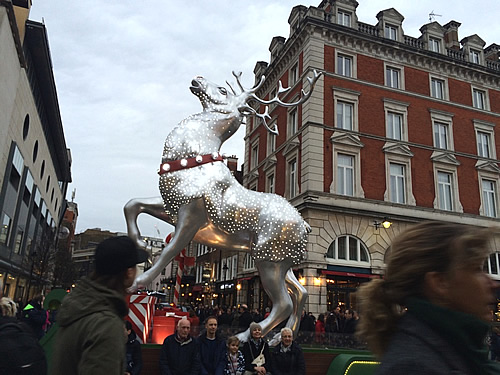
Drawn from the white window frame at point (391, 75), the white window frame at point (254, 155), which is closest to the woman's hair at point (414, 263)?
the white window frame at point (391, 75)

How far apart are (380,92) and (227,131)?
20.1 metres

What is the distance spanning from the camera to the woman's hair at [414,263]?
126 cm

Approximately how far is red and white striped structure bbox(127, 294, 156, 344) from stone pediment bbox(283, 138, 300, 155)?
17.6 meters

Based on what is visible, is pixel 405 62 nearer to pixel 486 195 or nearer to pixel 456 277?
pixel 486 195

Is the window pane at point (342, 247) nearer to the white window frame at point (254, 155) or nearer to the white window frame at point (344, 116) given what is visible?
the white window frame at point (344, 116)

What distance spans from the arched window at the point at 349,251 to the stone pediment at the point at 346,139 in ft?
16.3

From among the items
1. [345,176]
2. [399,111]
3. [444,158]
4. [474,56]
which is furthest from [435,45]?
[345,176]

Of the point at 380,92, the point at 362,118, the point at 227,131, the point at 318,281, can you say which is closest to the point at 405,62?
the point at 380,92

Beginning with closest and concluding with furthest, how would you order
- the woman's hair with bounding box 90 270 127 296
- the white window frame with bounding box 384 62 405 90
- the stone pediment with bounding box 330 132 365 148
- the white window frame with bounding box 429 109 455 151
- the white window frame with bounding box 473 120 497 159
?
the woman's hair with bounding box 90 270 127 296 → the stone pediment with bounding box 330 132 365 148 → the white window frame with bounding box 384 62 405 90 → the white window frame with bounding box 429 109 455 151 → the white window frame with bounding box 473 120 497 159

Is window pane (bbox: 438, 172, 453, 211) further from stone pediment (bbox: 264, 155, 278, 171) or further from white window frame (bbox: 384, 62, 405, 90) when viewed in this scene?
stone pediment (bbox: 264, 155, 278, 171)

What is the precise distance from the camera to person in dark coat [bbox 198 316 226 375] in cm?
560

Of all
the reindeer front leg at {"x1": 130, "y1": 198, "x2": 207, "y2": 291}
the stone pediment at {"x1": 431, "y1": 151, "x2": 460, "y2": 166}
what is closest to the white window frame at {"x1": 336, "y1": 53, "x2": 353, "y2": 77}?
the stone pediment at {"x1": 431, "y1": 151, "x2": 460, "y2": 166}

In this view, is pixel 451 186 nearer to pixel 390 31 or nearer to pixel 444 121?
pixel 444 121

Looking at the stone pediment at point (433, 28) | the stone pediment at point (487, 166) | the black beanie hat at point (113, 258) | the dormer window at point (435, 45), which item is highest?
the stone pediment at point (433, 28)
